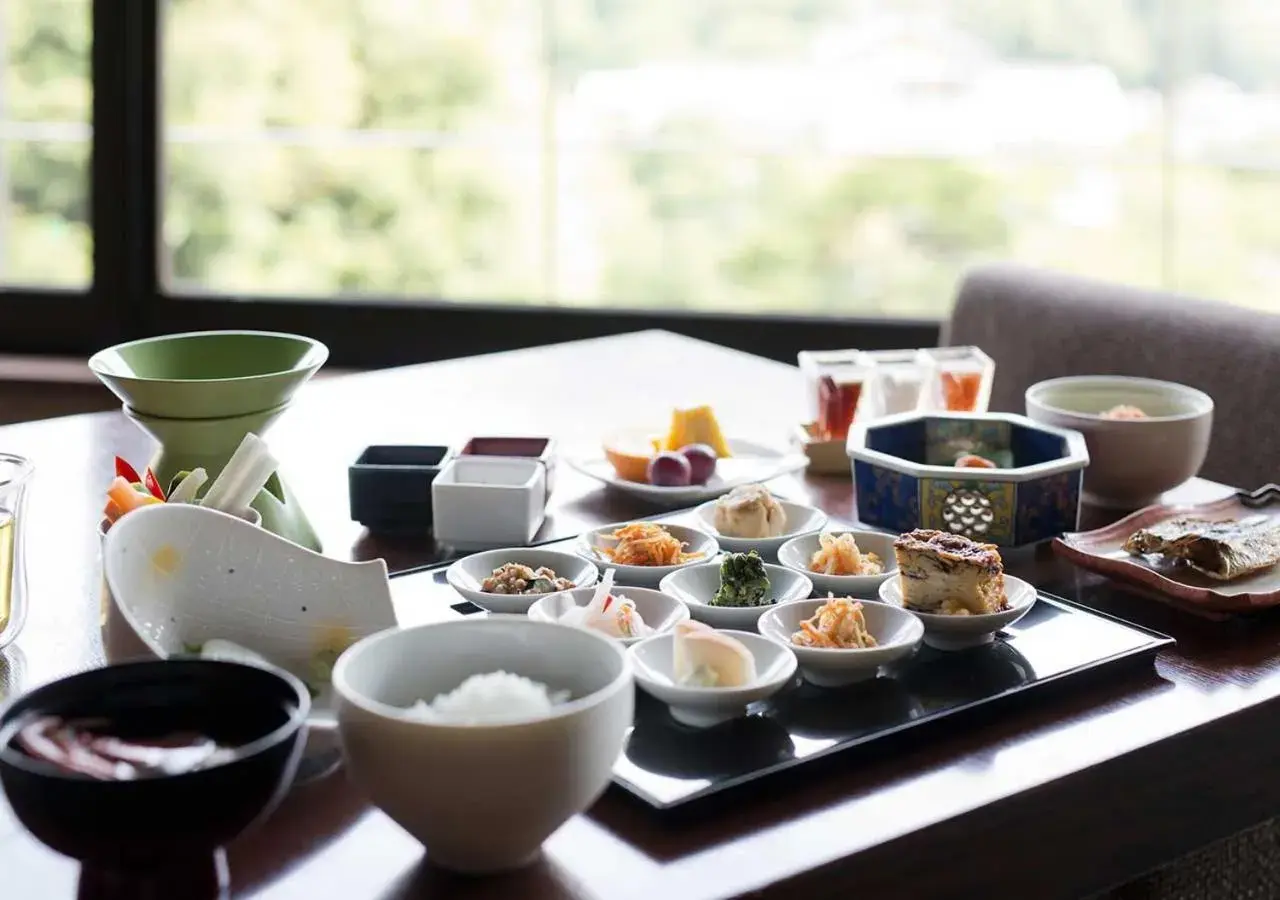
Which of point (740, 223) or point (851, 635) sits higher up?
point (740, 223)

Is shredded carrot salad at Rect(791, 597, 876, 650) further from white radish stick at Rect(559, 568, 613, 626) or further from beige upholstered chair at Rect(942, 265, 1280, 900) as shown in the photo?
beige upholstered chair at Rect(942, 265, 1280, 900)

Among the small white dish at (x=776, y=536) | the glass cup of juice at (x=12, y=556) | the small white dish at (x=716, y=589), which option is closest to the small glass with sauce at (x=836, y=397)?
the small white dish at (x=776, y=536)

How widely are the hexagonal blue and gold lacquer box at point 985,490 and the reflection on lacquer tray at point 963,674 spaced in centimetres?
25

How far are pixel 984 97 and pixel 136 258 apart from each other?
204 cm

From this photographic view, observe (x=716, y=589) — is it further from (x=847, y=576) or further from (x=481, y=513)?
(x=481, y=513)

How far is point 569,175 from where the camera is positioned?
3.69 metres

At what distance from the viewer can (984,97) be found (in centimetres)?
359

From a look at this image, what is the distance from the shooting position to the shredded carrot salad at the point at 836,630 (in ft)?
3.42

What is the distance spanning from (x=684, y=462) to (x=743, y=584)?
395mm

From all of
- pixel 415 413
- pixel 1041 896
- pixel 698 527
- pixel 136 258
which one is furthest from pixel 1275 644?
pixel 136 258

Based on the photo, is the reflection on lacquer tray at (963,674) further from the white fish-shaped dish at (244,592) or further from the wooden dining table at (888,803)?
the white fish-shaped dish at (244,592)

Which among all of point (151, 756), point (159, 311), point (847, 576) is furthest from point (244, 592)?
point (159, 311)

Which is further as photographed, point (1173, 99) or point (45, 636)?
point (1173, 99)

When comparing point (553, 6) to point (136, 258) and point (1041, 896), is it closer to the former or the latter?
point (136, 258)
